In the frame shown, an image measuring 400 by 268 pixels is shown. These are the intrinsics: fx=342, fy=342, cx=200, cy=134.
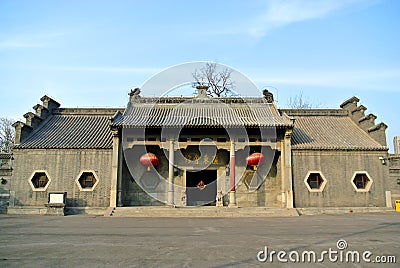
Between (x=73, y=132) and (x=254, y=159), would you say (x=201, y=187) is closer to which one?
(x=254, y=159)

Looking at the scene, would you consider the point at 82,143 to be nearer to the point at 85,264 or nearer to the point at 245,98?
the point at 245,98

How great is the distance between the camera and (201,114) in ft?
57.4

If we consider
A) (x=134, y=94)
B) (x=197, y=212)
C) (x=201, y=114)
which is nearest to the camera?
(x=197, y=212)

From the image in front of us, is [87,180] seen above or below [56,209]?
above

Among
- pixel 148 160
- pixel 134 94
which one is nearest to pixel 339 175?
pixel 148 160

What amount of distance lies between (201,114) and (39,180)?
8.42 meters

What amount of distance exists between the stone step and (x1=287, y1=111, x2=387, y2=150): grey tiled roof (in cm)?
356

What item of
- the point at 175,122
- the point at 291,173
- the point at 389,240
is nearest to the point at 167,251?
the point at 389,240

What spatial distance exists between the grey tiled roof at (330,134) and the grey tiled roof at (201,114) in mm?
1794

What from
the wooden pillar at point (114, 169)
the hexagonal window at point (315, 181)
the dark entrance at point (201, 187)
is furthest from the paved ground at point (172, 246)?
the dark entrance at point (201, 187)

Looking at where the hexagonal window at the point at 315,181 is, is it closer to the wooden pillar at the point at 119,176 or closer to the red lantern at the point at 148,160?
the red lantern at the point at 148,160

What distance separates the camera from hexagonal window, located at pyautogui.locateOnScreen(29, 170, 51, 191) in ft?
52.2

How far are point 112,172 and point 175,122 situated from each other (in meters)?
3.67

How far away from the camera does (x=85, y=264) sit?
5.09 metres
